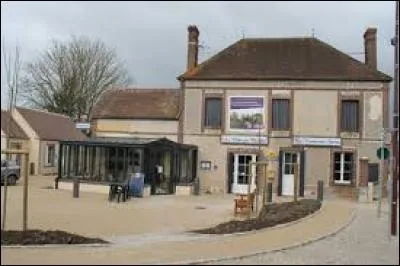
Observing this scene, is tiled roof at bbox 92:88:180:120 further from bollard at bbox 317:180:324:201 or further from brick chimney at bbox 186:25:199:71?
bollard at bbox 317:180:324:201

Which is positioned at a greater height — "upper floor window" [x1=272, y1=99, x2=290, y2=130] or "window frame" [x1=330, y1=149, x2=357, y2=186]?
"upper floor window" [x1=272, y1=99, x2=290, y2=130]

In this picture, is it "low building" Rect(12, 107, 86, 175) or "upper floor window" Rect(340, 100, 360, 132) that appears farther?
"low building" Rect(12, 107, 86, 175)

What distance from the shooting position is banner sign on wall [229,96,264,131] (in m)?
35.0

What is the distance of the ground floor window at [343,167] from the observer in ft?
→ 111

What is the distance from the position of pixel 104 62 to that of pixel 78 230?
4475 centimetres

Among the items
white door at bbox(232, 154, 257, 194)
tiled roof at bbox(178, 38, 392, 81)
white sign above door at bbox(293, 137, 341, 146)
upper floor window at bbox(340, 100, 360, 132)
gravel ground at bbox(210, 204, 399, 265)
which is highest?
tiled roof at bbox(178, 38, 392, 81)

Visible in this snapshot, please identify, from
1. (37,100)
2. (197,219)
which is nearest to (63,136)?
(37,100)

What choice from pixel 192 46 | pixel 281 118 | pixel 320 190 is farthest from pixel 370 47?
pixel 192 46

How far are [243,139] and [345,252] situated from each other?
22.5 m

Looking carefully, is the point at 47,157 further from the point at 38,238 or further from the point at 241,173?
the point at 38,238

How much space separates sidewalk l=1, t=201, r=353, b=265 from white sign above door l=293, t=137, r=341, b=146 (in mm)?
18955

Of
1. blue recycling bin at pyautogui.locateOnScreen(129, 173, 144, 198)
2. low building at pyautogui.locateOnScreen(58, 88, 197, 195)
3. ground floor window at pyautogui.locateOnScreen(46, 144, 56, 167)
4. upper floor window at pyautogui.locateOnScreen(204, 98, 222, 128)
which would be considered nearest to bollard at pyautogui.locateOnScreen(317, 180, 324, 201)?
low building at pyautogui.locateOnScreen(58, 88, 197, 195)

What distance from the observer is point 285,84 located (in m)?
34.8

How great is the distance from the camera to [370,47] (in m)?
35.6
